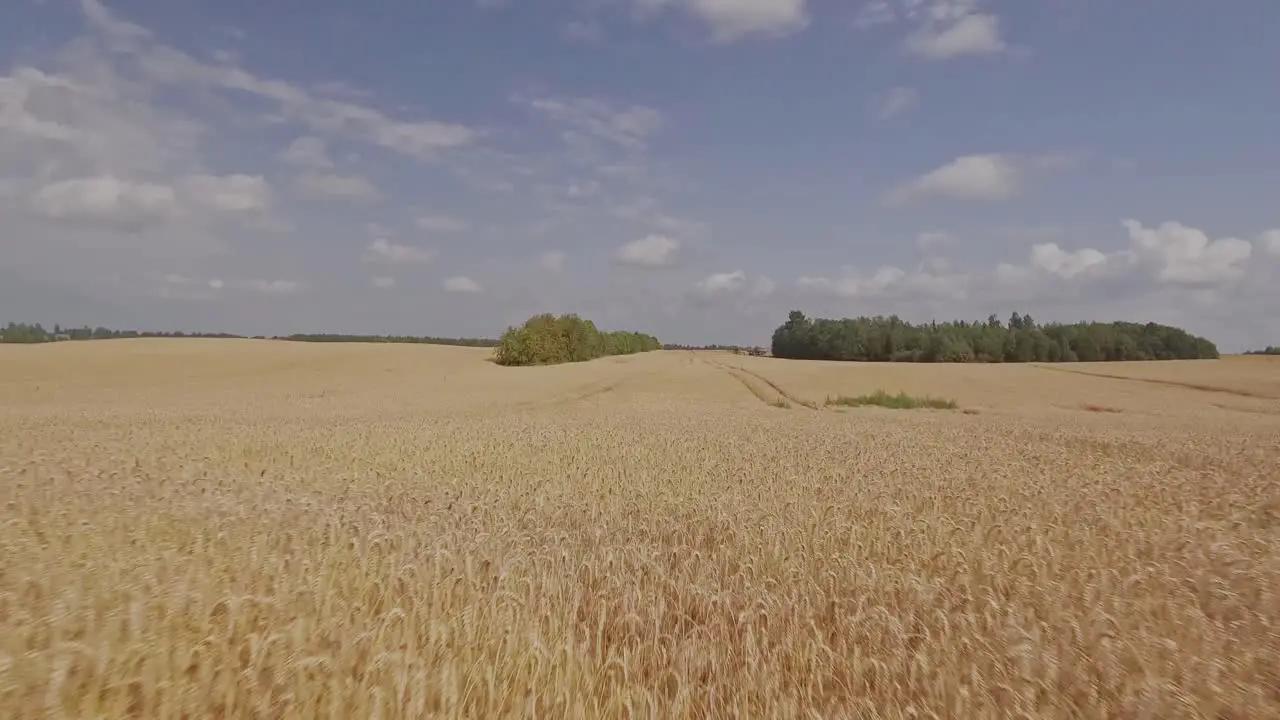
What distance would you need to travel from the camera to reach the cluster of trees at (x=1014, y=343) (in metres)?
95.9

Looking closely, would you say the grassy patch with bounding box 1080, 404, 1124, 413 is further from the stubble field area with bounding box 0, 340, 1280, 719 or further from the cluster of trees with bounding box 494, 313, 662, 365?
the cluster of trees with bounding box 494, 313, 662, 365

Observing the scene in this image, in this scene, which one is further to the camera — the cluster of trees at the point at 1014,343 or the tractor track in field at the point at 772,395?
the cluster of trees at the point at 1014,343

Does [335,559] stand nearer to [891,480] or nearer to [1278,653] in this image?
[1278,653]

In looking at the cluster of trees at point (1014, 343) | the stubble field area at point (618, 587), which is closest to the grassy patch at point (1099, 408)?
the stubble field area at point (618, 587)

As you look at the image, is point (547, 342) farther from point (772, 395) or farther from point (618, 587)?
point (618, 587)

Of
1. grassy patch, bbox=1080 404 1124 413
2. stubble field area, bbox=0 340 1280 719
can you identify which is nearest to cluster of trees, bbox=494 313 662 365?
grassy patch, bbox=1080 404 1124 413

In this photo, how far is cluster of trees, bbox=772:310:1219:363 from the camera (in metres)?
95.9

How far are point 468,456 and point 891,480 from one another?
217 inches

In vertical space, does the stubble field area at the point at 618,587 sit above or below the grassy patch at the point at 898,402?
above

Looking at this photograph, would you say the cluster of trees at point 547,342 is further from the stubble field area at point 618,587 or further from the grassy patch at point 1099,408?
the stubble field area at point 618,587

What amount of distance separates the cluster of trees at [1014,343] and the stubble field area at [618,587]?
99798 mm

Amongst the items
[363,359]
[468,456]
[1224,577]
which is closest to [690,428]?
[468,456]

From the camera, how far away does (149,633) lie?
98.6 inches

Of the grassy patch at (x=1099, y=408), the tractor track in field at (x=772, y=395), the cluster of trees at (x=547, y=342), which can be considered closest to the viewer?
the grassy patch at (x=1099, y=408)
